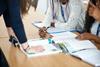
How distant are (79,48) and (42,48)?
A: 0.28 meters

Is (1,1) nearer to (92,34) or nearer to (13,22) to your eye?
(13,22)

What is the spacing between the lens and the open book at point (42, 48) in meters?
1.62

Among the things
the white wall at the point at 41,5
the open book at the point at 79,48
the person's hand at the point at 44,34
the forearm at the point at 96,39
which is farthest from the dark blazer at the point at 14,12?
the white wall at the point at 41,5

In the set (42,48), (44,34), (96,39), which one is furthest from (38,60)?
(96,39)

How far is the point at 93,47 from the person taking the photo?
1710 millimetres

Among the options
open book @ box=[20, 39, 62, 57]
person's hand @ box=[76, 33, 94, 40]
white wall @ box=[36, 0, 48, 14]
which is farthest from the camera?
Answer: white wall @ box=[36, 0, 48, 14]

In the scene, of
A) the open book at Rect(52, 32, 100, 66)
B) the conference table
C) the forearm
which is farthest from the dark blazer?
the forearm

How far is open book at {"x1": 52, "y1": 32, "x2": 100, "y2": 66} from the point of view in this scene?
1532mm

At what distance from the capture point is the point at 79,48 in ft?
5.49

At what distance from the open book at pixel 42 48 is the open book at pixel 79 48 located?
0.07 meters

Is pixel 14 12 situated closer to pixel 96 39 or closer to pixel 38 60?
pixel 38 60

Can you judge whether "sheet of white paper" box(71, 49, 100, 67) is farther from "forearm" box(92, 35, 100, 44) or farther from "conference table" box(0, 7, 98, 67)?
"forearm" box(92, 35, 100, 44)

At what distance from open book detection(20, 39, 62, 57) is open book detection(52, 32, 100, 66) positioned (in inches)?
2.6

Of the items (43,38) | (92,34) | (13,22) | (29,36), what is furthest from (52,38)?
(13,22)
